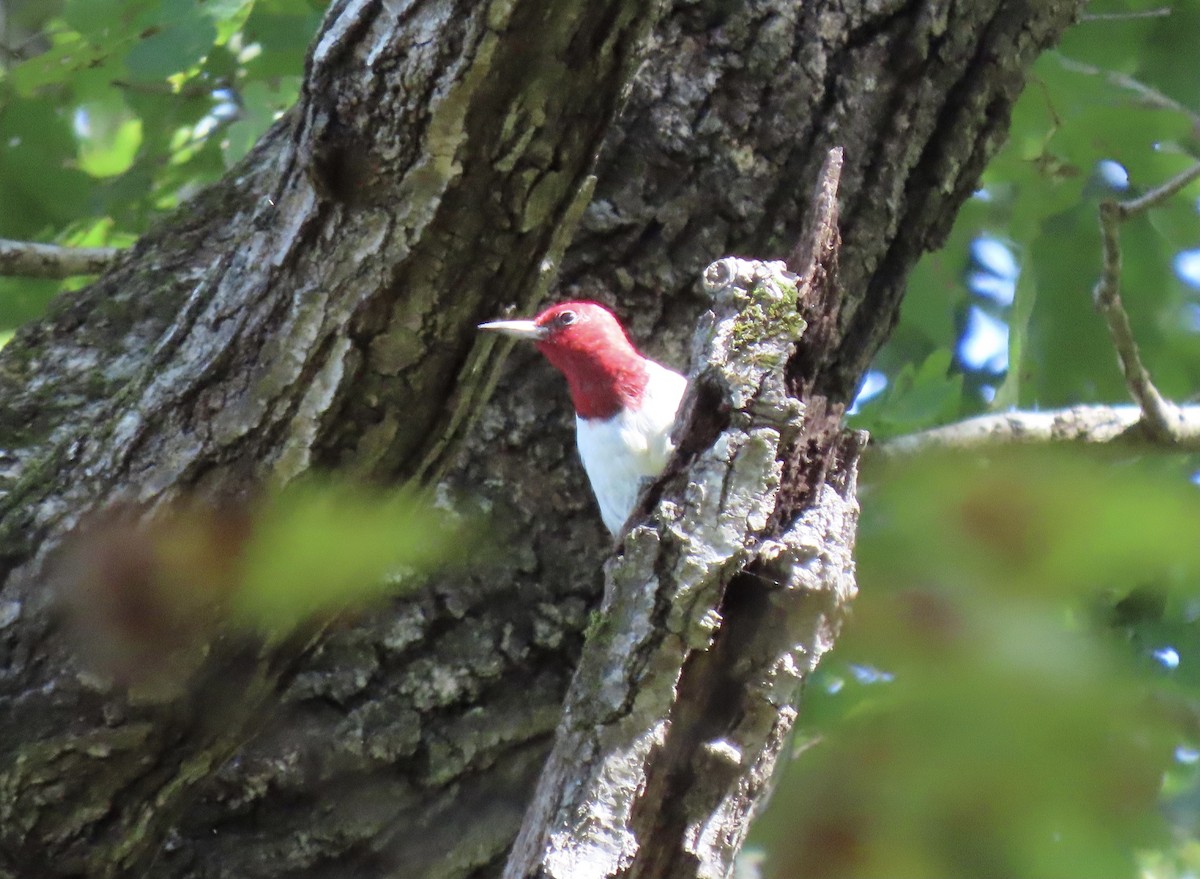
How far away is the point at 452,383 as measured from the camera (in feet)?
8.18

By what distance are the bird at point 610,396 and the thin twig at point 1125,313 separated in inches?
41.8

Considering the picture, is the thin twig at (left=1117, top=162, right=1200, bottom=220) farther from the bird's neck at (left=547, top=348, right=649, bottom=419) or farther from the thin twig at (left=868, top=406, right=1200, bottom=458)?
the bird's neck at (left=547, top=348, right=649, bottom=419)

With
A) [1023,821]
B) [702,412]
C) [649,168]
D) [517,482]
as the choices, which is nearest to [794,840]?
[1023,821]

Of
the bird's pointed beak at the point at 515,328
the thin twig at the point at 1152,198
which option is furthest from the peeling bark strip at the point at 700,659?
the thin twig at the point at 1152,198

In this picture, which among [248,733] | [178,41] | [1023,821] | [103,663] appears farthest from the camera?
[178,41]

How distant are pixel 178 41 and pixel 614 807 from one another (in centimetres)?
255

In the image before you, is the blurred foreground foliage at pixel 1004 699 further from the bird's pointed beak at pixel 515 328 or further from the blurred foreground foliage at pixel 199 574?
the blurred foreground foliage at pixel 199 574

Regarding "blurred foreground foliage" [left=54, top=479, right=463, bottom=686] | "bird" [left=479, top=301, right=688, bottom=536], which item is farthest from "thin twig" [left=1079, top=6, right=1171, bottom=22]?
"blurred foreground foliage" [left=54, top=479, right=463, bottom=686]

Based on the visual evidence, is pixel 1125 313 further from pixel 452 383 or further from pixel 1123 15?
pixel 452 383

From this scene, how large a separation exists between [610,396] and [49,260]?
1.66 m

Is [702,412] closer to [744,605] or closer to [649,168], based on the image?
[744,605]

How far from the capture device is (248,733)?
2.71 meters

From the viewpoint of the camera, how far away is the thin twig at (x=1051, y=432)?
3535mm

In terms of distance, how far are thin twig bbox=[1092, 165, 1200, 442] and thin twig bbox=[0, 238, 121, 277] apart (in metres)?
2.66
